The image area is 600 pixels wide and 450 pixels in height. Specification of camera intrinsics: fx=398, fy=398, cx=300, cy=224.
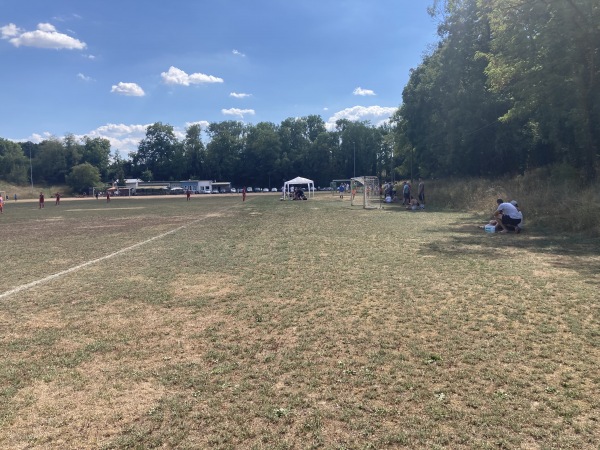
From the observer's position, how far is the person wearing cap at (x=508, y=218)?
44.1 ft

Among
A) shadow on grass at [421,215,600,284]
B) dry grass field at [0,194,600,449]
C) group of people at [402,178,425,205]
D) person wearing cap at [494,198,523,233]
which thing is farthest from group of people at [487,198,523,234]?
group of people at [402,178,425,205]

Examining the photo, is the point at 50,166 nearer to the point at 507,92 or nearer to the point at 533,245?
the point at 507,92

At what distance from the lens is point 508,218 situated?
13.5m

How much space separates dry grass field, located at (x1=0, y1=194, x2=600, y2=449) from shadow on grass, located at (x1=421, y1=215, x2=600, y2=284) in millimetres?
243

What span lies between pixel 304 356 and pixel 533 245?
9.30m

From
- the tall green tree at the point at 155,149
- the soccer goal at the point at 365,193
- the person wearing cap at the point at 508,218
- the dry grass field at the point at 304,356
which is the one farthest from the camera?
the tall green tree at the point at 155,149

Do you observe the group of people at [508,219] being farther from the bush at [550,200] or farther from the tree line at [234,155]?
the tree line at [234,155]

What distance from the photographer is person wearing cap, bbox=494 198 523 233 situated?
13430 mm

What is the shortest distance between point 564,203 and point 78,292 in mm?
15331

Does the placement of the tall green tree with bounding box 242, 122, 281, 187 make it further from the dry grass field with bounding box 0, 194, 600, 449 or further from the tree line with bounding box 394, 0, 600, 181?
the dry grass field with bounding box 0, 194, 600, 449

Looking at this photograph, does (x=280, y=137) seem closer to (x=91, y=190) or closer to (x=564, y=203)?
(x=91, y=190)

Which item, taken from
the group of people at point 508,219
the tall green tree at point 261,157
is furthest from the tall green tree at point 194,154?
the group of people at point 508,219

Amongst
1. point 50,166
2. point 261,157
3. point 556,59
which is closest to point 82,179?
point 50,166

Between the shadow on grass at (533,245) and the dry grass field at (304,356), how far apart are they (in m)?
0.24
